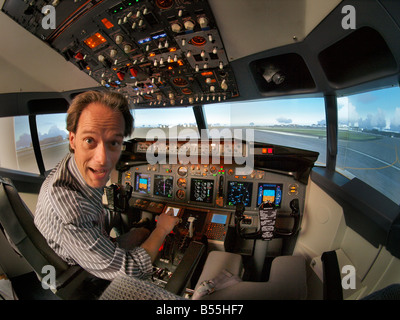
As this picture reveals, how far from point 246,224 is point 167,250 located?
932mm

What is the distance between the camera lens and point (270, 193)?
6.36 feet

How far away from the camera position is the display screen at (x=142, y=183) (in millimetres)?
2381

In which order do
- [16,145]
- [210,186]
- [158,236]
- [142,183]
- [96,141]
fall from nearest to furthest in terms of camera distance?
[96,141]
[158,236]
[210,186]
[142,183]
[16,145]

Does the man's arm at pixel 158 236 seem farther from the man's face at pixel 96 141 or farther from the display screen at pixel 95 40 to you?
the display screen at pixel 95 40

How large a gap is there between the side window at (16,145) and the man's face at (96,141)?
3.66m

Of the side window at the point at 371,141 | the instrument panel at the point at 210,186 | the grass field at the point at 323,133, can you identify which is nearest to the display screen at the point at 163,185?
the instrument panel at the point at 210,186

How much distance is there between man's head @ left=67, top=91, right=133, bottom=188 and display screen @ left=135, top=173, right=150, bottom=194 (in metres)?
1.50

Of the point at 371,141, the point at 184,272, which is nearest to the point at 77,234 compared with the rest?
the point at 184,272

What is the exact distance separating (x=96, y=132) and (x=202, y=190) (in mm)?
1509

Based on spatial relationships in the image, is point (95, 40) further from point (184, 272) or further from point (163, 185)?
point (184, 272)

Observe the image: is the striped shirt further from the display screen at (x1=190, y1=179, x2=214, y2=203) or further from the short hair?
the display screen at (x1=190, y1=179, x2=214, y2=203)

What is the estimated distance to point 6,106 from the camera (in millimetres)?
2586

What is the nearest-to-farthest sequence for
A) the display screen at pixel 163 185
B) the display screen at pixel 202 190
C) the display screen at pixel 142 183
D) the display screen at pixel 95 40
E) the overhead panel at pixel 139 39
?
the overhead panel at pixel 139 39 → the display screen at pixel 95 40 → the display screen at pixel 202 190 → the display screen at pixel 163 185 → the display screen at pixel 142 183

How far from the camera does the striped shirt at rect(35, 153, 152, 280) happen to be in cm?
75
